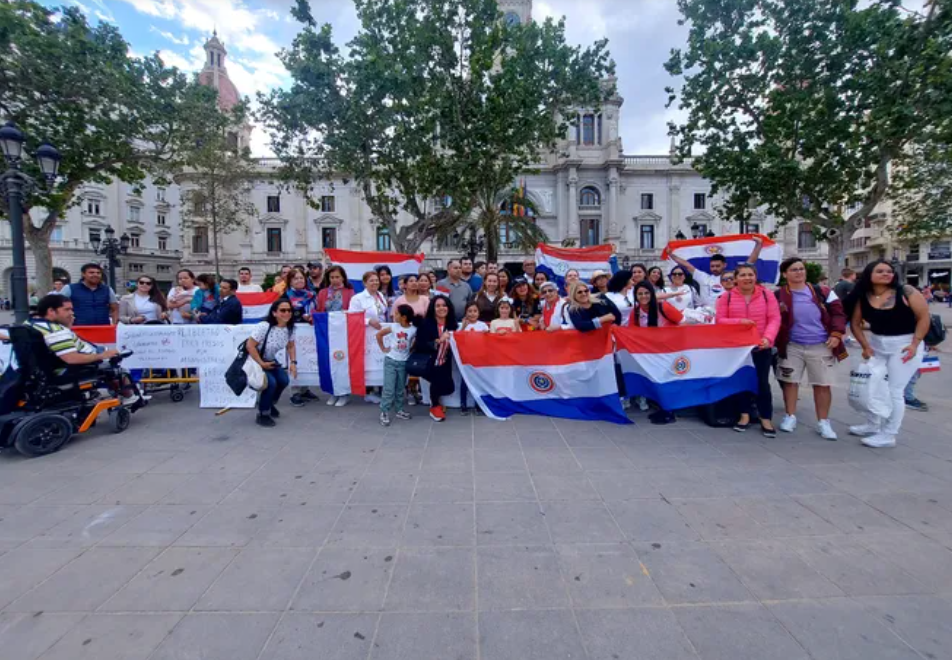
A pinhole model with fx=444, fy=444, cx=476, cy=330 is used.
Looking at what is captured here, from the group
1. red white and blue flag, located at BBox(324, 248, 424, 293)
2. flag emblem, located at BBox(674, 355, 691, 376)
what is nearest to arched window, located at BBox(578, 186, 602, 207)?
red white and blue flag, located at BBox(324, 248, 424, 293)

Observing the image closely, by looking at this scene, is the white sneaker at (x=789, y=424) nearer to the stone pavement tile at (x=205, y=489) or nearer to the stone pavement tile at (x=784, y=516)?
the stone pavement tile at (x=784, y=516)

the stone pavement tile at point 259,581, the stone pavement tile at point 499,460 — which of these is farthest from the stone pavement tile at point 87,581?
the stone pavement tile at point 499,460

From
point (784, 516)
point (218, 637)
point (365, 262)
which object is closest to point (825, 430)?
point (784, 516)

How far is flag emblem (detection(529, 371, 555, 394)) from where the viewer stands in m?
5.86

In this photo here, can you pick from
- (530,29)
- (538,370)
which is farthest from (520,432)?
(530,29)

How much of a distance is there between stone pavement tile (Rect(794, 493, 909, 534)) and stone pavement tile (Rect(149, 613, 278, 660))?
3.71 meters

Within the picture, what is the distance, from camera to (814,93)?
14430 mm

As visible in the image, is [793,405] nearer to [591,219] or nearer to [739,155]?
[739,155]

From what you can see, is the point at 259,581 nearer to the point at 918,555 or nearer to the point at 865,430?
the point at 918,555

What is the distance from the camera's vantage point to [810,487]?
3.76 meters

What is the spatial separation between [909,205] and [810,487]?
2181 cm

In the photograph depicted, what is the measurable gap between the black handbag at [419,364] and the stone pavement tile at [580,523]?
8.80 feet

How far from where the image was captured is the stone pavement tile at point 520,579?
240 cm

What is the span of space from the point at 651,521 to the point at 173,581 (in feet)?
10.2
